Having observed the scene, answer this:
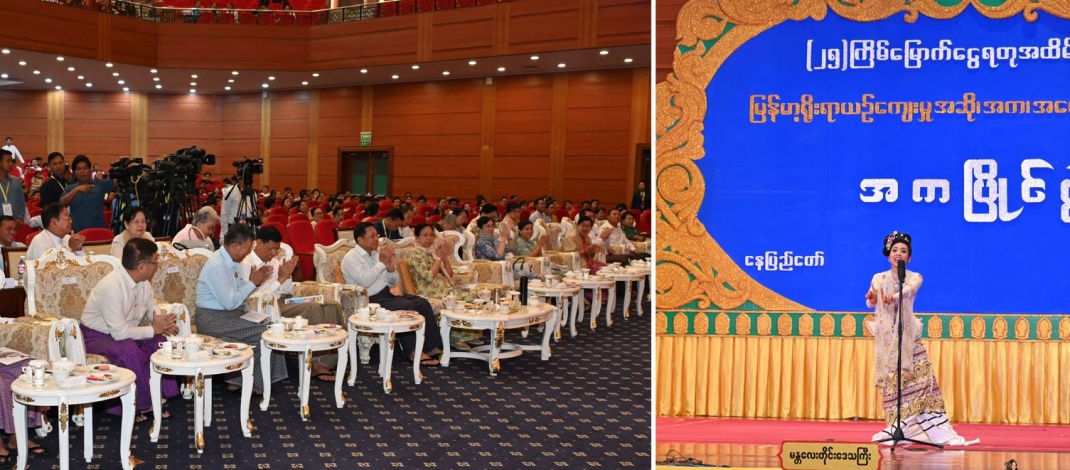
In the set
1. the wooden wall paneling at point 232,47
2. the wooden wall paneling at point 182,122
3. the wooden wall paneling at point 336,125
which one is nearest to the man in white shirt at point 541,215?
the wooden wall paneling at point 232,47

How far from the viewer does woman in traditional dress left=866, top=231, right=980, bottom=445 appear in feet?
11.6

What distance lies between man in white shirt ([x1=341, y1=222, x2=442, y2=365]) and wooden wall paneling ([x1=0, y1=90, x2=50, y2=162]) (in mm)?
19319

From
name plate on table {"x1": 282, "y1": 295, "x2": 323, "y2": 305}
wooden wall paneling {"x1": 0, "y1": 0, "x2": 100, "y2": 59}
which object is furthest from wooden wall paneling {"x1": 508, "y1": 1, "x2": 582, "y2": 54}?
name plate on table {"x1": 282, "y1": 295, "x2": 323, "y2": 305}

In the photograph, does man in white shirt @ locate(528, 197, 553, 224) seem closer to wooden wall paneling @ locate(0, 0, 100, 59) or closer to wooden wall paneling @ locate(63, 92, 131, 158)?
wooden wall paneling @ locate(0, 0, 100, 59)

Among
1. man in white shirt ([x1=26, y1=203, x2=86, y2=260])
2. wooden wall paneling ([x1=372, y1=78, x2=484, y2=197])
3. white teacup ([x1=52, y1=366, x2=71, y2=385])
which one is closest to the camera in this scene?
white teacup ([x1=52, y1=366, x2=71, y2=385])

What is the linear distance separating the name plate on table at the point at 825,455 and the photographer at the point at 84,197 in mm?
6359

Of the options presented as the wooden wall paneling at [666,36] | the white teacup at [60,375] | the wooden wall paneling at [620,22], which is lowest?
the white teacup at [60,375]

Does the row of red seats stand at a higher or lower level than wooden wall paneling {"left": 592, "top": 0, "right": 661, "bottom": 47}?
higher

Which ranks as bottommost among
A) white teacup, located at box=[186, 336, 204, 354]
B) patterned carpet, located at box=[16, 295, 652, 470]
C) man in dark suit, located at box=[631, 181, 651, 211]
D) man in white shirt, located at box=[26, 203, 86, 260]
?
patterned carpet, located at box=[16, 295, 652, 470]

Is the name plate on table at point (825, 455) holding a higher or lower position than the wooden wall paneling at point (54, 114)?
lower

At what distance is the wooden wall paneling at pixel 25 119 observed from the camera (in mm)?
A: 22875

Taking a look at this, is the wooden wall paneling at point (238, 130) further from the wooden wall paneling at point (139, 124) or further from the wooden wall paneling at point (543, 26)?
the wooden wall paneling at point (543, 26)

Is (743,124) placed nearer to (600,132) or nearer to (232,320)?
(232,320)

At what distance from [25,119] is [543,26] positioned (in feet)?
47.3
